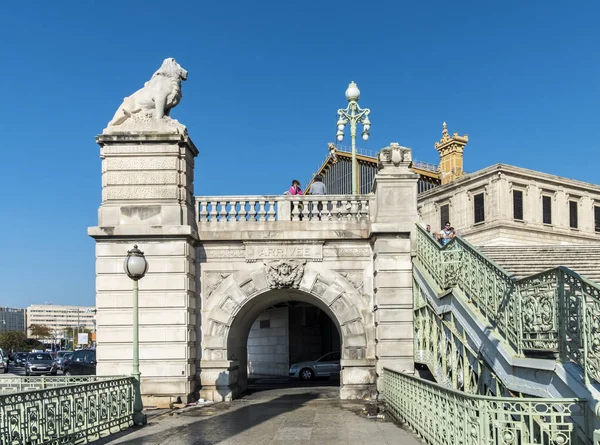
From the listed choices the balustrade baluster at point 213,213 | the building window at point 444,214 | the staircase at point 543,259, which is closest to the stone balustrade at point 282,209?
the balustrade baluster at point 213,213

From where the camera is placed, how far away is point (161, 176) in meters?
15.6

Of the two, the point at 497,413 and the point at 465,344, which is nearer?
the point at 497,413

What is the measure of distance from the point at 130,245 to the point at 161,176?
177cm

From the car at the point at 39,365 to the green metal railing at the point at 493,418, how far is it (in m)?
31.2

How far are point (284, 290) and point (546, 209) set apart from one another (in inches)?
1209

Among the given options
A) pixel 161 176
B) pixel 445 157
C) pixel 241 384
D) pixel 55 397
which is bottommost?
pixel 241 384

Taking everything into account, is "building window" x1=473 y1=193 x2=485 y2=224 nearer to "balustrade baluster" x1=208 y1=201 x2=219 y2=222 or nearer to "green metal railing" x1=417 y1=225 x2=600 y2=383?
"balustrade baluster" x1=208 y1=201 x2=219 y2=222

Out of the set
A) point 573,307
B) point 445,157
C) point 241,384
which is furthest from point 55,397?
point 445,157

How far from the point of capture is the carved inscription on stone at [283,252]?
16.3 meters

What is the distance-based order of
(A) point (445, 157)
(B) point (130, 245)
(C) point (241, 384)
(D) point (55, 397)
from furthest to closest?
(A) point (445, 157), (C) point (241, 384), (B) point (130, 245), (D) point (55, 397)

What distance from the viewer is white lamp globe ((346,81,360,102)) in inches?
873

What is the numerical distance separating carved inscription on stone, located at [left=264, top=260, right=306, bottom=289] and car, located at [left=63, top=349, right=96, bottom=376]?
11.9 m

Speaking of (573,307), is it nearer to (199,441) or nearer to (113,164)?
(199,441)

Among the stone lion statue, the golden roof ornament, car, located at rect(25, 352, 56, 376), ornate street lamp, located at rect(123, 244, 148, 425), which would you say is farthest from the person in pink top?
the golden roof ornament
